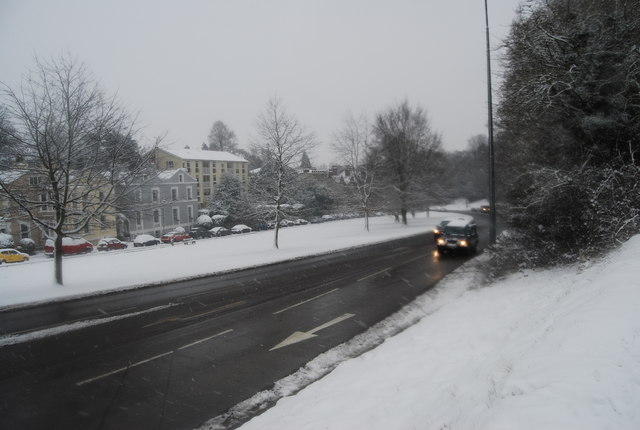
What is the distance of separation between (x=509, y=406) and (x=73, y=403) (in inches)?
258

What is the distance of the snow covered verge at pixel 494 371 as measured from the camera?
318 centimetres

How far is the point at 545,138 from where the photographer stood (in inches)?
523

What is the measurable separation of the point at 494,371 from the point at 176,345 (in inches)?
268

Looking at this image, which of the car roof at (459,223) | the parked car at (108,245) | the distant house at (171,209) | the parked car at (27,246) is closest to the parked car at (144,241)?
the parked car at (108,245)

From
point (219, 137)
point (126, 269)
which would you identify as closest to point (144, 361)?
point (126, 269)

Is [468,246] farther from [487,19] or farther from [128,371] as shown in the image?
[128,371]

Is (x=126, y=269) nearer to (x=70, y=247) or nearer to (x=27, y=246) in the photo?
(x=70, y=247)

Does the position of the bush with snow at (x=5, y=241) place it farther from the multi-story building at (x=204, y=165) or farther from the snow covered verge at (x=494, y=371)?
the snow covered verge at (x=494, y=371)

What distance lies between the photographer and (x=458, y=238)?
66.7 feet

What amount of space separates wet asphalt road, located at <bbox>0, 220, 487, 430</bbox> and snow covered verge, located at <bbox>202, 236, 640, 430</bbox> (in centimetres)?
76

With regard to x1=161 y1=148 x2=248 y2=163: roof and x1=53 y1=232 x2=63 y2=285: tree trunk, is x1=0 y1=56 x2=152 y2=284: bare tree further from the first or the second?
x1=161 y1=148 x2=248 y2=163: roof

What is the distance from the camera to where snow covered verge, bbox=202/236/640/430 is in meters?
3.18

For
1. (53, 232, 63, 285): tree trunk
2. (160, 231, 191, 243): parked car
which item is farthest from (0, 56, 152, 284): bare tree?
(160, 231, 191, 243): parked car

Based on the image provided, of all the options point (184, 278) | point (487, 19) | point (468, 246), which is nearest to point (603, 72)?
point (487, 19)
